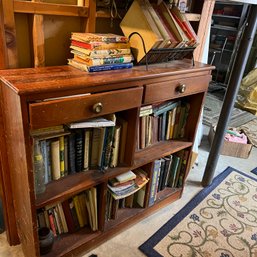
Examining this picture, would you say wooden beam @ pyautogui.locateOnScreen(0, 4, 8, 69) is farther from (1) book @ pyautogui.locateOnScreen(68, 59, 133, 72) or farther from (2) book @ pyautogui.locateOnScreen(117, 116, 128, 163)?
(2) book @ pyautogui.locateOnScreen(117, 116, 128, 163)

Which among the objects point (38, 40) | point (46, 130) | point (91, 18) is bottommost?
point (46, 130)

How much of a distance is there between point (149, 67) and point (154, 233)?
99 cm

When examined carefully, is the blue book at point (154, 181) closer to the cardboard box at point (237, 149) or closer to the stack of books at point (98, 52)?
the stack of books at point (98, 52)

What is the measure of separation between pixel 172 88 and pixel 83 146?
54 cm

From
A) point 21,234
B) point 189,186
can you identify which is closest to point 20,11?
point 21,234

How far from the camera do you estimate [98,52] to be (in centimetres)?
109

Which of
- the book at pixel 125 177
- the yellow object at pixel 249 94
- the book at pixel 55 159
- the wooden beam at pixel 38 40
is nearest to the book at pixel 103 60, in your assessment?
the wooden beam at pixel 38 40

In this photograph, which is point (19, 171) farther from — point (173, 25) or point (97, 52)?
point (173, 25)

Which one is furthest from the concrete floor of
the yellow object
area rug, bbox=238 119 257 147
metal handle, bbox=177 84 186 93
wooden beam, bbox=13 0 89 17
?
the yellow object

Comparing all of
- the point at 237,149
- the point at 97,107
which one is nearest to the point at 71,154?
the point at 97,107

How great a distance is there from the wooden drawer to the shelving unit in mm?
3218

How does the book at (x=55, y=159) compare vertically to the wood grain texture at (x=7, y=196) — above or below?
above

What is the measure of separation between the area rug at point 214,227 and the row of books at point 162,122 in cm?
55

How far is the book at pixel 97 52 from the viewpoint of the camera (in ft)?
3.55
